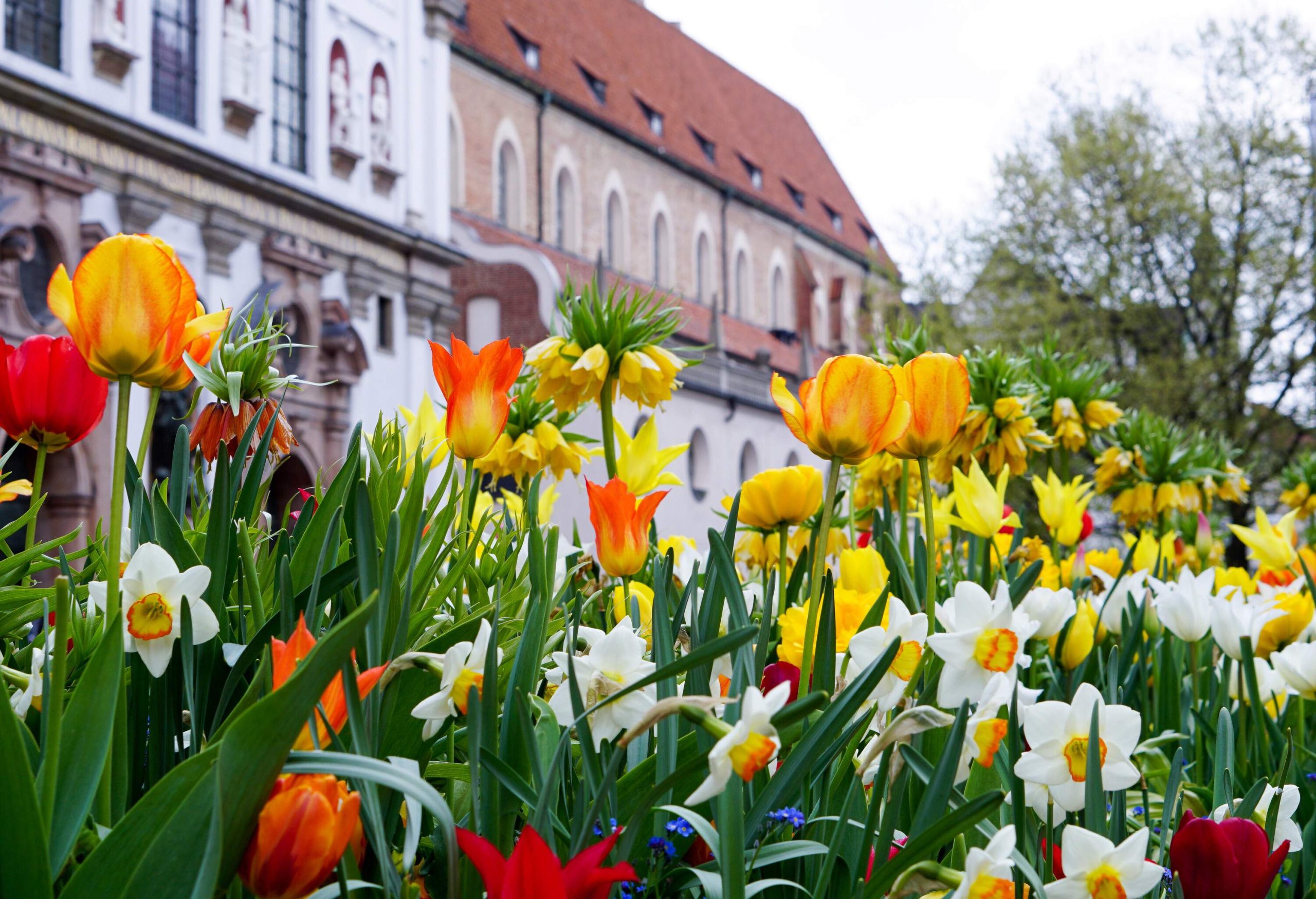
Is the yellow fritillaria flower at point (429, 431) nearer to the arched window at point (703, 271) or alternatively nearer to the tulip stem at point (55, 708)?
the tulip stem at point (55, 708)

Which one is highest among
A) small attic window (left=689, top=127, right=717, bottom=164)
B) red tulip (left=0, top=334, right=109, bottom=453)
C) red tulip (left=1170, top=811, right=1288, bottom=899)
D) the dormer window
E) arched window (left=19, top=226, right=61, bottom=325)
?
small attic window (left=689, top=127, right=717, bottom=164)

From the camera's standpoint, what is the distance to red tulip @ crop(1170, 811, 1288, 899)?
1067mm

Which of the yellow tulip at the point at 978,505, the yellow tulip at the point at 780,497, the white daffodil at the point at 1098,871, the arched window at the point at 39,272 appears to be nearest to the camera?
the white daffodil at the point at 1098,871

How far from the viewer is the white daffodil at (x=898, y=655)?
114 centimetres

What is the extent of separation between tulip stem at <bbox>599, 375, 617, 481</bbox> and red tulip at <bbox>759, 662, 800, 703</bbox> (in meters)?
0.78

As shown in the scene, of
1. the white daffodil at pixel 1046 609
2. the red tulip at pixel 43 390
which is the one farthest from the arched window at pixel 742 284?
the red tulip at pixel 43 390

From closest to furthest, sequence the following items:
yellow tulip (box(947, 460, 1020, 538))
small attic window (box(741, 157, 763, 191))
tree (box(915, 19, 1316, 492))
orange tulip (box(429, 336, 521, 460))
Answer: orange tulip (box(429, 336, 521, 460)) → yellow tulip (box(947, 460, 1020, 538)) → tree (box(915, 19, 1316, 492)) → small attic window (box(741, 157, 763, 191))

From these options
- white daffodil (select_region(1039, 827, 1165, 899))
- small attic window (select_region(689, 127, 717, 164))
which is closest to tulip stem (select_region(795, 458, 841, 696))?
white daffodil (select_region(1039, 827, 1165, 899))

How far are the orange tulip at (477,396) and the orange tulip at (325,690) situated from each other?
0.48 m

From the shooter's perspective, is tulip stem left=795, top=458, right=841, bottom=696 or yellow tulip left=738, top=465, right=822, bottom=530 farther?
yellow tulip left=738, top=465, right=822, bottom=530

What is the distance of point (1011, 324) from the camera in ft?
72.6

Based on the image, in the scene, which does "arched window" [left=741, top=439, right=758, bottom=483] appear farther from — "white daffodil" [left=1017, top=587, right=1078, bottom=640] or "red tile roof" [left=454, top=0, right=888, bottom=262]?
"white daffodil" [left=1017, top=587, right=1078, bottom=640]

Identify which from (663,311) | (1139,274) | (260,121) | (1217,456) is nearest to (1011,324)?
(1139,274)

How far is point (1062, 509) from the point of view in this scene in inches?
114
